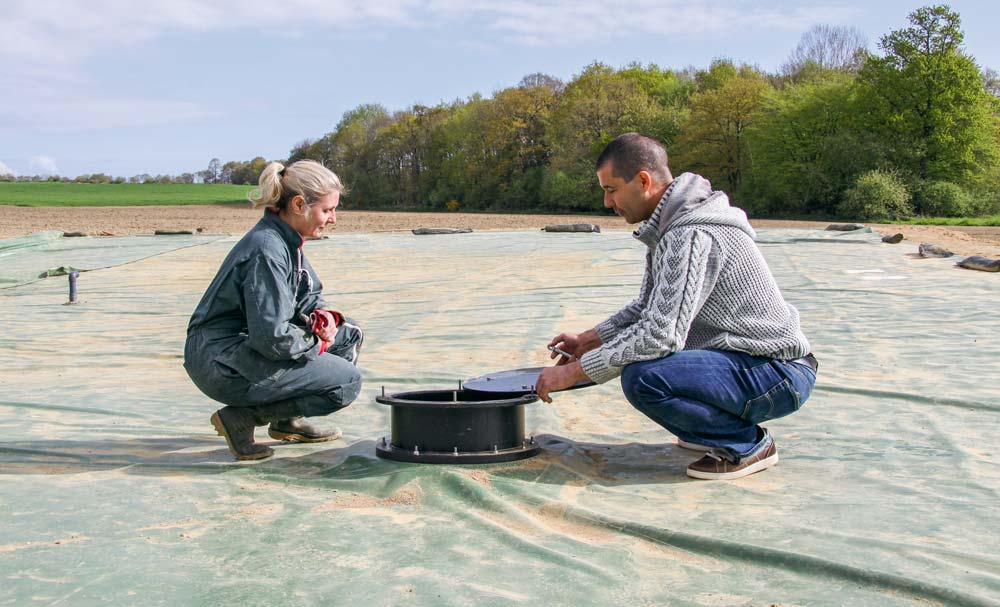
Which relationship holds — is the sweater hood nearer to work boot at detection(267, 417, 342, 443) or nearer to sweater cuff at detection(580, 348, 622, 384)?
sweater cuff at detection(580, 348, 622, 384)

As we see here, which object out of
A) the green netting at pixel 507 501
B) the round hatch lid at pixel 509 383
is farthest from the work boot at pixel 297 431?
the round hatch lid at pixel 509 383

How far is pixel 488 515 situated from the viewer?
2.80 metres

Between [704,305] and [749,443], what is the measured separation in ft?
1.70

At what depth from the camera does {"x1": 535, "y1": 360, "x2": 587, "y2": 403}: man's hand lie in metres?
3.07

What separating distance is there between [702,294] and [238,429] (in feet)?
5.68

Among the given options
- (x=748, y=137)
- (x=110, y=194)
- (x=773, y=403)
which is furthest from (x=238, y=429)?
(x=110, y=194)

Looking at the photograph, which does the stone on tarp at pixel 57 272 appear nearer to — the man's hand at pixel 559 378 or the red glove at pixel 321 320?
the red glove at pixel 321 320

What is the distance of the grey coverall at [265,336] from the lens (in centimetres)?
318

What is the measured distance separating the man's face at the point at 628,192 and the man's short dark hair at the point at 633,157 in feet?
0.05

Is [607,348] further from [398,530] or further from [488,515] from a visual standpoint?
[398,530]

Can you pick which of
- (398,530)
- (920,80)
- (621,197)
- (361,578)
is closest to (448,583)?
(361,578)

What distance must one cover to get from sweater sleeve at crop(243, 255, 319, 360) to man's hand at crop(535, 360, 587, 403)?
86 centimetres

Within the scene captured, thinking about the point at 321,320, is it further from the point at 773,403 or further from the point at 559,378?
the point at 773,403

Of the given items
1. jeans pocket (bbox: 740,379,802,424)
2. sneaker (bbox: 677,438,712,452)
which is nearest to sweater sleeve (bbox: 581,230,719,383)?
jeans pocket (bbox: 740,379,802,424)
